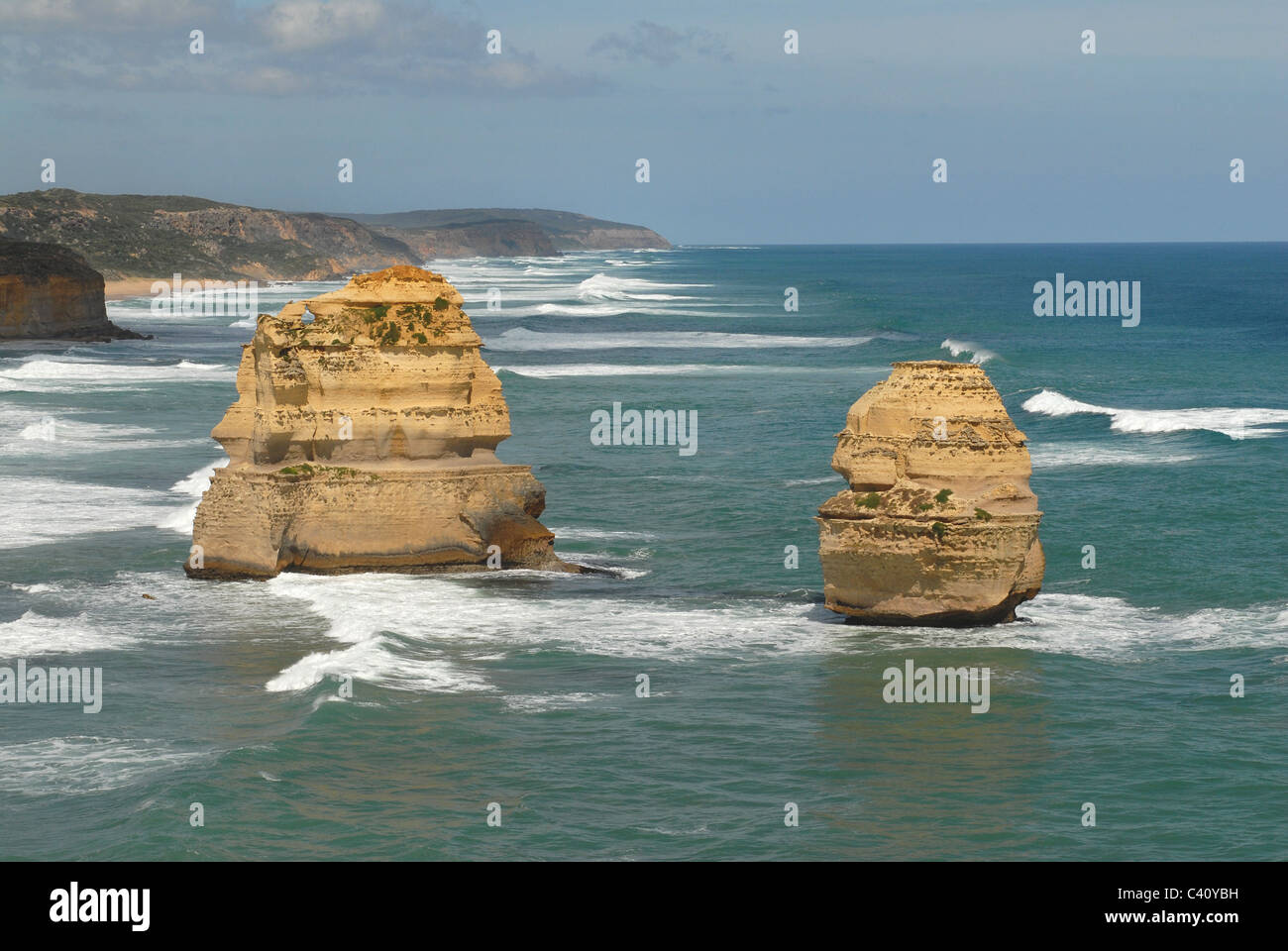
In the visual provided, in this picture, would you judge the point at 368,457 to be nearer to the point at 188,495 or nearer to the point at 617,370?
the point at 188,495

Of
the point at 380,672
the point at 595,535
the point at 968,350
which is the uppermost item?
the point at 968,350

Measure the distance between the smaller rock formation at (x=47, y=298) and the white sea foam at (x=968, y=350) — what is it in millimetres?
39454

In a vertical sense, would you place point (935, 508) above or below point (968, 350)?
below

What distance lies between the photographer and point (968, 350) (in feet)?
283

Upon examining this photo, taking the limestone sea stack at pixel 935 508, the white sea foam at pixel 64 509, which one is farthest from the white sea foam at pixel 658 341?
the limestone sea stack at pixel 935 508

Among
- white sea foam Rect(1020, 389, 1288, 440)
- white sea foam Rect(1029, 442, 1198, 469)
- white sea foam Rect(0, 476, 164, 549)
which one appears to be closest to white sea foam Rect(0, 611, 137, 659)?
white sea foam Rect(0, 476, 164, 549)

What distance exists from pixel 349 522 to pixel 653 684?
25.4 ft

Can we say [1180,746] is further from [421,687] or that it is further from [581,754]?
[421,687]

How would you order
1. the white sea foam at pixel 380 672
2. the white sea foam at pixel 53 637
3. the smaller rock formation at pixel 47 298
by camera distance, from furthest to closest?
the smaller rock formation at pixel 47 298, the white sea foam at pixel 53 637, the white sea foam at pixel 380 672

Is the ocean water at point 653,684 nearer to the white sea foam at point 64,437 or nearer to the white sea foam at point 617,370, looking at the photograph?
the white sea foam at point 64,437

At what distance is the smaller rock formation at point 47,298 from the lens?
294ft

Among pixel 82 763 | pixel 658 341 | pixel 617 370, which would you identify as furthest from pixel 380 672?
pixel 658 341

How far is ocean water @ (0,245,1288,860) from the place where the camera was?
17.6 meters

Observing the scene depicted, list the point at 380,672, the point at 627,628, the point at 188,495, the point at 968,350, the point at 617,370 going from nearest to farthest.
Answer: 1. the point at 380,672
2. the point at 627,628
3. the point at 188,495
4. the point at 617,370
5. the point at 968,350
